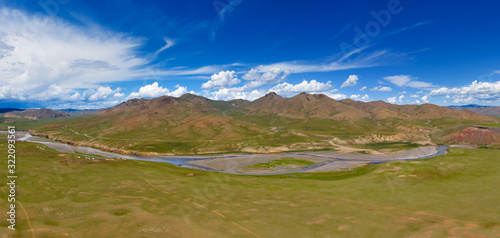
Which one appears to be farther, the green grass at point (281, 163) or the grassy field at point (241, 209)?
the green grass at point (281, 163)

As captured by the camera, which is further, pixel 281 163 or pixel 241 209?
pixel 281 163

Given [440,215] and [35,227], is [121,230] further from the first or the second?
[440,215]

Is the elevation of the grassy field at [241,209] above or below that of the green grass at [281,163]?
above

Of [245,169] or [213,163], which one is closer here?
[245,169]

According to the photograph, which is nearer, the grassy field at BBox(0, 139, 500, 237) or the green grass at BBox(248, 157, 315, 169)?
the grassy field at BBox(0, 139, 500, 237)

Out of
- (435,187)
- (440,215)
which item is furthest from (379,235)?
(435,187)

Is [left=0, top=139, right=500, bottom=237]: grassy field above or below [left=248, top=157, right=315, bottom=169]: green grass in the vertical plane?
above

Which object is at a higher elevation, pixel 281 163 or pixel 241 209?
pixel 241 209

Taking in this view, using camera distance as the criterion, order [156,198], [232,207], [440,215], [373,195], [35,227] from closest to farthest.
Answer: [35,227] < [440,215] < [232,207] < [156,198] < [373,195]
